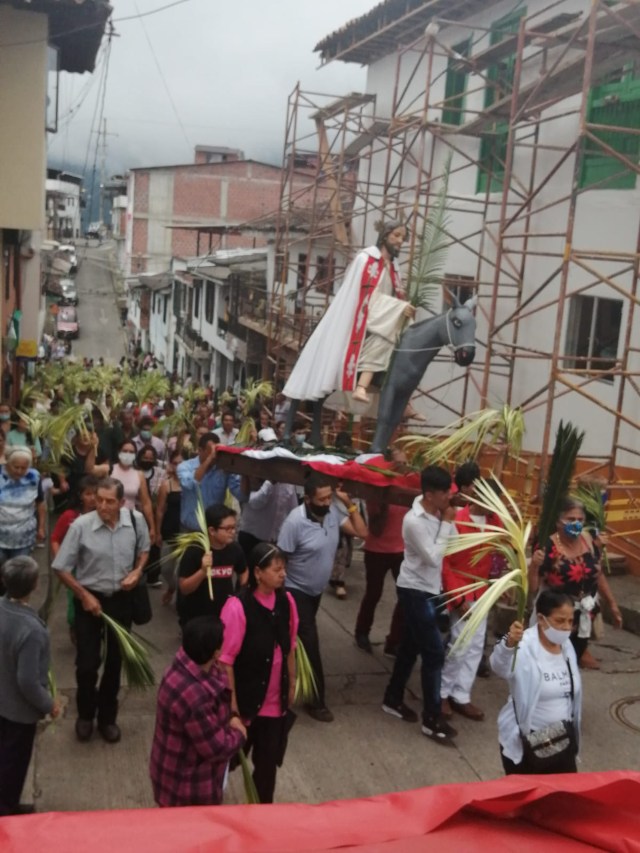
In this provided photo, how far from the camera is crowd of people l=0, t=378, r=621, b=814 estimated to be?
4215mm

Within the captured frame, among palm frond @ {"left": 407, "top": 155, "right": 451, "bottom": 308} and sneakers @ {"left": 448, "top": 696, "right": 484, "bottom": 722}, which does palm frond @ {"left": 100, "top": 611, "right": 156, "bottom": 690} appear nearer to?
sneakers @ {"left": 448, "top": 696, "right": 484, "bottom": 722}

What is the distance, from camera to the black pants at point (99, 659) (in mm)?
5531

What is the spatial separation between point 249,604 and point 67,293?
57006 millimetres

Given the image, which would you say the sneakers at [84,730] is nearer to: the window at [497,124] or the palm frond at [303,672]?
the palm frond at [303,672]

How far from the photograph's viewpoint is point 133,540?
5625 mm

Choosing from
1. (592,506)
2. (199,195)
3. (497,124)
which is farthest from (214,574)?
(199,195)

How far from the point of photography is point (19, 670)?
4.36m

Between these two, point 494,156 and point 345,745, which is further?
point 494,156

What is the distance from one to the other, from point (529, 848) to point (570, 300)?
10307mm

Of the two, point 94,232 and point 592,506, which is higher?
point 94,232

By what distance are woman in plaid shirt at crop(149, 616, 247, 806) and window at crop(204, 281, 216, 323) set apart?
2938cm

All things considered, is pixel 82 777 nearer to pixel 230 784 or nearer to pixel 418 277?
pixel 230 784

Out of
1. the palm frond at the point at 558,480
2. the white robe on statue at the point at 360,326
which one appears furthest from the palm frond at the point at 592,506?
the white robe on statue at the point at 360,326

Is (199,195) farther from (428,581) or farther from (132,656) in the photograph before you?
(132,656)
